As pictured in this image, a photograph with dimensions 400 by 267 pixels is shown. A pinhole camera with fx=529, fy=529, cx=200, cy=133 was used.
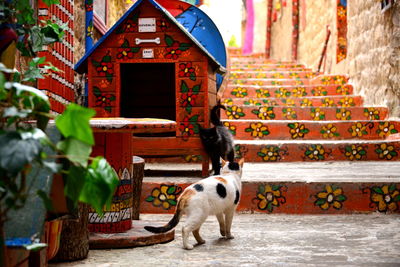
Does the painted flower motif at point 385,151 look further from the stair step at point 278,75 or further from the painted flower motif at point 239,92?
the stair step at point 278,75

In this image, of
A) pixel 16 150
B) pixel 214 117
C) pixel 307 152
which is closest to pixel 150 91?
pixel 214 117

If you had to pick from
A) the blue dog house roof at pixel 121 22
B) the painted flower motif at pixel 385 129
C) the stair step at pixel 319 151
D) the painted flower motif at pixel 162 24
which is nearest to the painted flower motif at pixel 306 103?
the painted flower motif at pixel 385 129

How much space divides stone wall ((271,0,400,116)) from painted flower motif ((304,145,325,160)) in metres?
1.02

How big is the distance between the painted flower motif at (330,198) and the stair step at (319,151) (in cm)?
117

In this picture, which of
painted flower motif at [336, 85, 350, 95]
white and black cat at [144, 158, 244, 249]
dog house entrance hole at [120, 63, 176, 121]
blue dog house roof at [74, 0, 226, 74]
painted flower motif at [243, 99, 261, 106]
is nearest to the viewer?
white and black cat at [144, 158, 244, 249]

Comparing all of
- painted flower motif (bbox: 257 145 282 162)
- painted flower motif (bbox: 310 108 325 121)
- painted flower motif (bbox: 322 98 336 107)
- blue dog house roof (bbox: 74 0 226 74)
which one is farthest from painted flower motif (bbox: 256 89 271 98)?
blue dog house roof (bbox: 74 0 226 74)

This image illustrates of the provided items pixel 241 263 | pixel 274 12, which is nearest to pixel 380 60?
pixel 241 263

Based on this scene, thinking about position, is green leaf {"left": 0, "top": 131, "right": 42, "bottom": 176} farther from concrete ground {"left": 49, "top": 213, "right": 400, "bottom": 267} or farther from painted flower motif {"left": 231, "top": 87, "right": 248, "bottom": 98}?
painted flower motif {"left": 231, "top": 87, "right": 248, "bottom": 98}

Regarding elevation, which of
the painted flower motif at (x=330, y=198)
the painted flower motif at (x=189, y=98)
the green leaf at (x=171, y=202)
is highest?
the painted flower motif at (x=189, y=98)

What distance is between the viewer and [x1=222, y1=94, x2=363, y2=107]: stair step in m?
5.79

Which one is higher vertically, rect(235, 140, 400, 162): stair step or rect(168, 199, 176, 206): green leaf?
rect(235, 140, 400, 162): stair step

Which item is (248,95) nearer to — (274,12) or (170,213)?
(170,213)

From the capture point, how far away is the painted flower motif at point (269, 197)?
3248mm

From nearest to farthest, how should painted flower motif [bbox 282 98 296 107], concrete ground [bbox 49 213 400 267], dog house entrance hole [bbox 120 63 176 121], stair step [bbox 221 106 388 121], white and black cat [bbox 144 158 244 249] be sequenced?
concrete ground [bbox 49 213 400 267] < white and black cat [bbox 144 158 244 249] < dog house entrance hole [bbox 120 63 176 121] < stair step [bbox 221 106 388 121] < painted flower motif [bbox 282 98 296 107]
